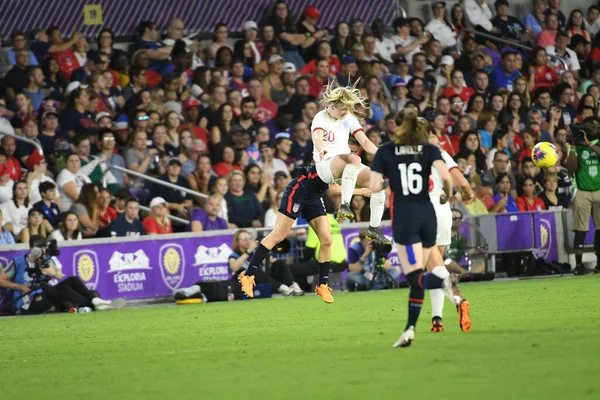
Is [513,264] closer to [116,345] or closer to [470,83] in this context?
[470,83]

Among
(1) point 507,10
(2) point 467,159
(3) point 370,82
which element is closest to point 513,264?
(2) point 467,159

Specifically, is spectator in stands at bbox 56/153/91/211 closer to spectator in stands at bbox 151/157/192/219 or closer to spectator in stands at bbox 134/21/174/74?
spectator in stands at bbox 151/157/192/219

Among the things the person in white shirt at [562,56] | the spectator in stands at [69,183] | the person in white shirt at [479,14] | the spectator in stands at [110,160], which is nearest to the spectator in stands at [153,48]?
the spectator in stands at [110,160]

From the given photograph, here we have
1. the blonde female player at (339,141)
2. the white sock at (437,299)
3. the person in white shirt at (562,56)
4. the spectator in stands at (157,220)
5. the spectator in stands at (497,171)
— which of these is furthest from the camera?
the person in white shirt at (562,56)

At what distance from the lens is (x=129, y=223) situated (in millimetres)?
19500

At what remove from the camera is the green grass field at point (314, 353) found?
8078 millimetres

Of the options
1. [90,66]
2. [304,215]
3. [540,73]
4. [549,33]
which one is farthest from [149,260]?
[549,33]

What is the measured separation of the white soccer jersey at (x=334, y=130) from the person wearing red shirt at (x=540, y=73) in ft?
45.5

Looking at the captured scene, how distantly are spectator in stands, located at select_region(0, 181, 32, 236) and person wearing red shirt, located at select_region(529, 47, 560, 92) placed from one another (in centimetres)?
1306

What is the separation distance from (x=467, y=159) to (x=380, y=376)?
1497 cm

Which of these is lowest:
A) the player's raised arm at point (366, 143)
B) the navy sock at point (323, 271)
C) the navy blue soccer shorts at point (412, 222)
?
the navy sock at point (323, 271)

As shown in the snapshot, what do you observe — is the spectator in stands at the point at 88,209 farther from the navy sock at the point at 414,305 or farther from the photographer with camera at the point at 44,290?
the navy sock at the point at 414,305

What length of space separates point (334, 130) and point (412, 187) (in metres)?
4.31

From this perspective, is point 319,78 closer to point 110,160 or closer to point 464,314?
point 110,160
